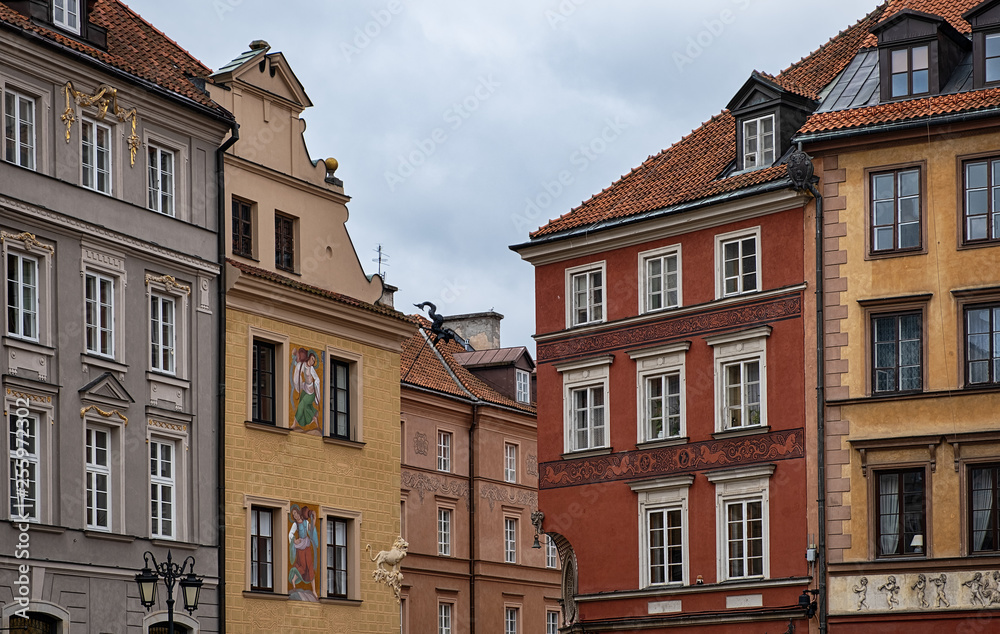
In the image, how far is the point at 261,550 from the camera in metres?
36.1

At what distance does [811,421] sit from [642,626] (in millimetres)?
6540

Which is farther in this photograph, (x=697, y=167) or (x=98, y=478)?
(x=697, y=167)

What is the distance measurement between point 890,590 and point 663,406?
762 cm

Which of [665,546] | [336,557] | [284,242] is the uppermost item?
[284,242]

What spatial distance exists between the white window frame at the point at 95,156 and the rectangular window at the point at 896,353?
16.9 m

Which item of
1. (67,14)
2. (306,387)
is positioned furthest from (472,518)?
(67,14)

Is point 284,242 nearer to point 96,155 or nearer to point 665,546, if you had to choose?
point 96,155

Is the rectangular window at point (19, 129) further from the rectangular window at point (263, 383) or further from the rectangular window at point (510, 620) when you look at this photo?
the rectangular window at point (510, 620)

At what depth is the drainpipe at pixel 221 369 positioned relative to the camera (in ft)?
114

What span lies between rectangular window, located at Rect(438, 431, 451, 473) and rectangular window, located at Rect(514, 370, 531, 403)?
17.1 ft

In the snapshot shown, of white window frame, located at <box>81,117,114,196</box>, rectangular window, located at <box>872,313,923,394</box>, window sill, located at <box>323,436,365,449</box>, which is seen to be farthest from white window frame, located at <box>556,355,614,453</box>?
white window frame, located at <box>81,117,114,196</box>

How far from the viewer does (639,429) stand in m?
41.3

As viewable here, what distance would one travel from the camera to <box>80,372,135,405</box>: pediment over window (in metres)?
31.5

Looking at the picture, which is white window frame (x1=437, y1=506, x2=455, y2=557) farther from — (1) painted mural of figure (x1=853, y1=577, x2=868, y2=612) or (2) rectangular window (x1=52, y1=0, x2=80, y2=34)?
(2) rectangular window (x1=52, y1=0, x2=80, y2=34)
